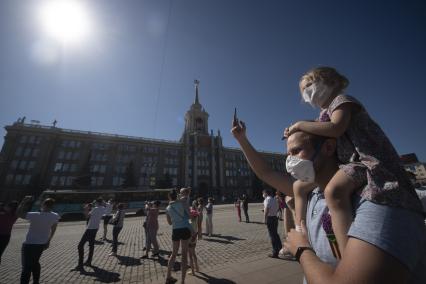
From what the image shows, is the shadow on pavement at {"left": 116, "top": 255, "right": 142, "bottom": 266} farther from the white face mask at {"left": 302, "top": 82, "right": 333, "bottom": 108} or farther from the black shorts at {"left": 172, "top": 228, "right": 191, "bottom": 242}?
the white face mask at {"left": 302, "top": 82, "right": 333, "bottom": 108}

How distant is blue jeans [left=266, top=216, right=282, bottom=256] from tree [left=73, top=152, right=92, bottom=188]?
56.3 m

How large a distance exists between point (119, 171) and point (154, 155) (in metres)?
10.7

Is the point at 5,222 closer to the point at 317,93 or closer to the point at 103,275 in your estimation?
the point at 103,275

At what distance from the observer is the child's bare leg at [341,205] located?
1.07 meters

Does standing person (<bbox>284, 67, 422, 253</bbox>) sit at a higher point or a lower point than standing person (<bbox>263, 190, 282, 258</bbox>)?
higher

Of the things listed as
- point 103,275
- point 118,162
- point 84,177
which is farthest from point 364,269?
point 118,162

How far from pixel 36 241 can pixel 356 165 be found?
20.9 feet

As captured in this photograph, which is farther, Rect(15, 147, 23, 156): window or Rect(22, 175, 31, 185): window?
Rect(15, 147, 23, 156): window

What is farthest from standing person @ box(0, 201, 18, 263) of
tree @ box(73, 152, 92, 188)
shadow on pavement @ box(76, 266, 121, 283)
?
tree @ box(73, 152, 92, 188)

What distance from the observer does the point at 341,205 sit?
110 cm

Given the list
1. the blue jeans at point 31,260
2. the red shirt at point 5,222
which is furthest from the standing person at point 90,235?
the blue jeans at point 31,260

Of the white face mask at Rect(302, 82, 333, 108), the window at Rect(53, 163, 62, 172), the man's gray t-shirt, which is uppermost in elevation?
the window at Rect(53, 163, 62, 172)

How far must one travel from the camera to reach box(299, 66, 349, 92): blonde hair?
157cm

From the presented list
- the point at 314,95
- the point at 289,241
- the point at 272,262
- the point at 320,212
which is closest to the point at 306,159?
the point at 320,212
